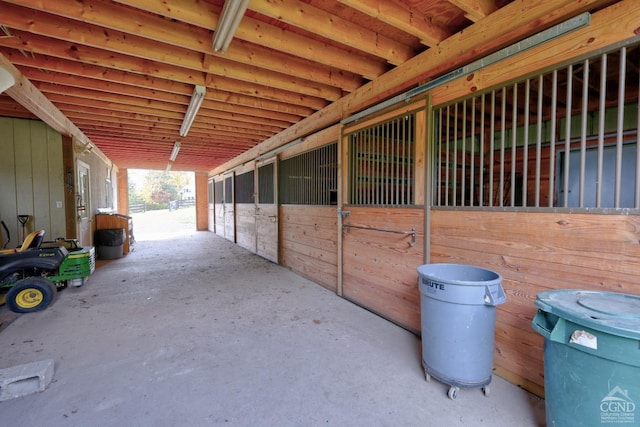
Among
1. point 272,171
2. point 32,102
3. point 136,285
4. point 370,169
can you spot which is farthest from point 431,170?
point 32,102

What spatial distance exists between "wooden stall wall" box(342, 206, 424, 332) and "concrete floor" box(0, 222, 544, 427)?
0.51ft

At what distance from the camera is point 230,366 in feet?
6.79

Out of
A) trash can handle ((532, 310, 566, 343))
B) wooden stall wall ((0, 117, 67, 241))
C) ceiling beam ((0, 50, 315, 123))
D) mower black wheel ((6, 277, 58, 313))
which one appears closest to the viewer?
trash can handle ((532, 310, 566, 343))

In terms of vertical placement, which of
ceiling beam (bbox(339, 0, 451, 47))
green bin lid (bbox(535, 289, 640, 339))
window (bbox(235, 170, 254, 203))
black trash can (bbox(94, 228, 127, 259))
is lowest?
black trash can (bbox(94, 228, 127, 259))

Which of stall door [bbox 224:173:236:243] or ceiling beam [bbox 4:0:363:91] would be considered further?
stall door [bbox 224:173:236:243]

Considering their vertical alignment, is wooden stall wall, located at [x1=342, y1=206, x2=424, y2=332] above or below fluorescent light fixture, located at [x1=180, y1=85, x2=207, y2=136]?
below

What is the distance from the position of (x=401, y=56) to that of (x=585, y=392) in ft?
8.83

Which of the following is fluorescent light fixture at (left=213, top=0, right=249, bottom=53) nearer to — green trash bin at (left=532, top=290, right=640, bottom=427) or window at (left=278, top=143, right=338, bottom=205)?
window at (left=278, top=143, right=338, bottom=205)

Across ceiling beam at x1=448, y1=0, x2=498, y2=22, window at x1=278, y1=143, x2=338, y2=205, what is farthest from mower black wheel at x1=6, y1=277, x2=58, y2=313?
ceiling beam at x1=448, y1=0, x2=498, y2=22

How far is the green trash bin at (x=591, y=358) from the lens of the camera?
1059 millimetres

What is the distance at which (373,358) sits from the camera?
2176 mm

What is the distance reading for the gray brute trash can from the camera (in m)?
1.63

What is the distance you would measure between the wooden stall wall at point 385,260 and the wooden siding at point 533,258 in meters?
0.43

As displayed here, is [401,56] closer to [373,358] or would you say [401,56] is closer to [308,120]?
[308,120]
